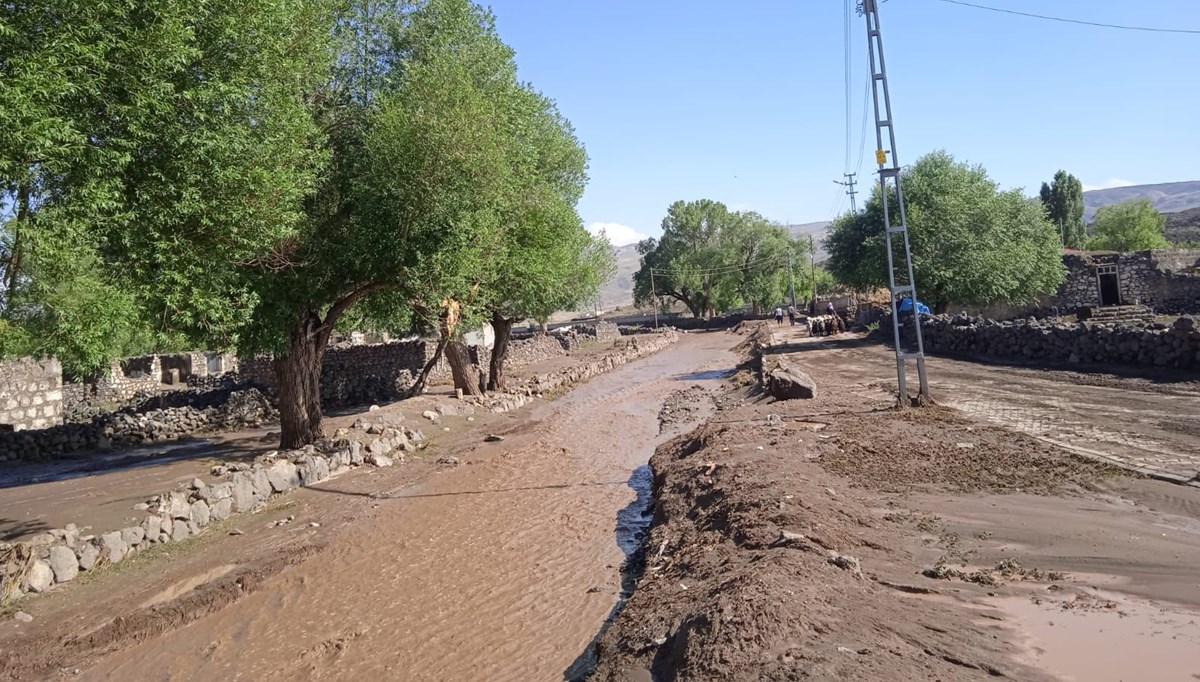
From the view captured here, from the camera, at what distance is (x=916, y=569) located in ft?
21.8

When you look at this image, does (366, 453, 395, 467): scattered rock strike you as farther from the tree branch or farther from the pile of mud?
the pile of mud

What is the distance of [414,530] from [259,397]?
52.9 feet

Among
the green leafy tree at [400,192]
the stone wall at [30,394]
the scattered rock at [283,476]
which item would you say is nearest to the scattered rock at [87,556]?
the scattered rock at [283,476]

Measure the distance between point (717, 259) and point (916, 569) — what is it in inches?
2922

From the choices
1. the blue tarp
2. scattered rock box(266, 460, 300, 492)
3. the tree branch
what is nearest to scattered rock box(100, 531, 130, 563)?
scattered rock box(266, 460, 300, 492)

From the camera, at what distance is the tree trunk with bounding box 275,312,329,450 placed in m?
16.6

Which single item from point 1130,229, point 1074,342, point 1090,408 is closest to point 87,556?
point 1090,408

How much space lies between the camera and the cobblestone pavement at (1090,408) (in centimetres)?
967

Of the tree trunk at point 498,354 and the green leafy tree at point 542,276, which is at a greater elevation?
the green leafy tree at point 542,276

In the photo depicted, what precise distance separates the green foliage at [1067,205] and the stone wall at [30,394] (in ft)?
291

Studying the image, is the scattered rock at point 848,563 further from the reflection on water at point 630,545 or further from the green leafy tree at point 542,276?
the green leafy tree at point 542,276

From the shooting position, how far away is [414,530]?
11.6 metres

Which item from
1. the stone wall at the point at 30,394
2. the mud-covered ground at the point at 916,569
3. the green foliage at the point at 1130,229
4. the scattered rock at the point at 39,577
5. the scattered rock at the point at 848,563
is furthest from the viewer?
the green foliage at the point at 1130,229

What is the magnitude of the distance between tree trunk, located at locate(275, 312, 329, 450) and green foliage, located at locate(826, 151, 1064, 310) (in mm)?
25446
